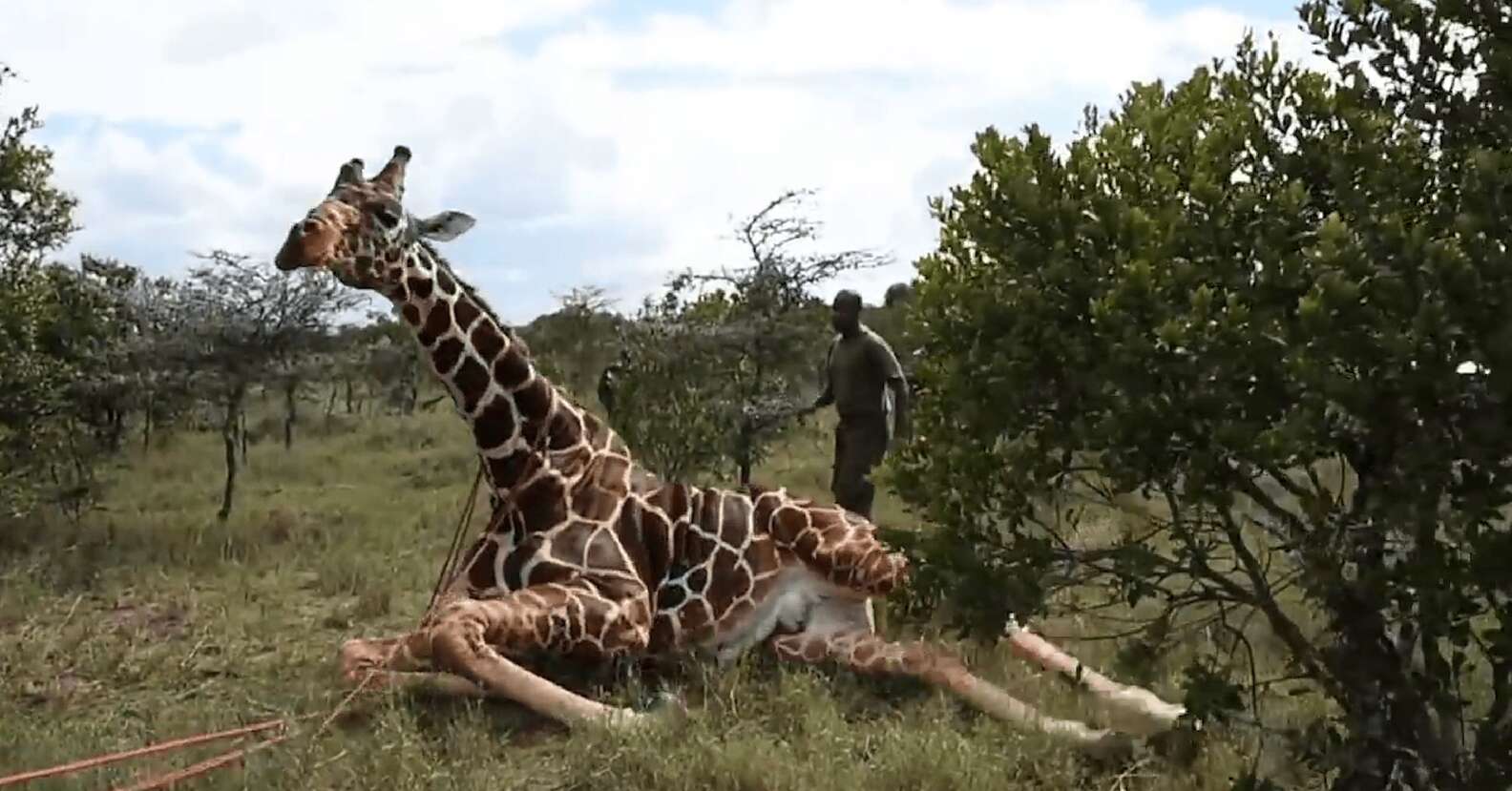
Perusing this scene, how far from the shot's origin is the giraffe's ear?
279 inches

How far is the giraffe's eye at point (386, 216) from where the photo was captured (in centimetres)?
684

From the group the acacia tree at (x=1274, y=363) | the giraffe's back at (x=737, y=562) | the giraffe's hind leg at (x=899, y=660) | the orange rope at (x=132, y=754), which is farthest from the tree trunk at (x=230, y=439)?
the acacia tree at (x=1274, y=363)

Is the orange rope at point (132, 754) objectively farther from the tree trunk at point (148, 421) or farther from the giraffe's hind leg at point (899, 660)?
the tree trunk at point (148, 421)

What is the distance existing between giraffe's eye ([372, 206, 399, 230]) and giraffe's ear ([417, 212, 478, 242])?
0.56 feet

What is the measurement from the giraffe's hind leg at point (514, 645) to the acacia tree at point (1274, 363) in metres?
2.52

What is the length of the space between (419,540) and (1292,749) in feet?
28.3

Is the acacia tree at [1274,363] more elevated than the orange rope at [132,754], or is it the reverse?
the acacia tree at [1274,363]

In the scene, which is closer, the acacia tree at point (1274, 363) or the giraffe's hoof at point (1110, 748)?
the acacia tree at point (1274, 363)

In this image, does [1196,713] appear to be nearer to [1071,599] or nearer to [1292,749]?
[1292,749]

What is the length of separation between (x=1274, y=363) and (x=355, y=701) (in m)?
4.12

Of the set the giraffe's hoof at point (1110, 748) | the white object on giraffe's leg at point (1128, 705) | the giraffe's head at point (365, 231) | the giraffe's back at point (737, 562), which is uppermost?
the giraffe's head at point (365, 231)

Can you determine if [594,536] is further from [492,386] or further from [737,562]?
[492,386]

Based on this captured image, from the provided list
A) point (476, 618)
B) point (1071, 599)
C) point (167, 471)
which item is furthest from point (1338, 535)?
point (167, 471)

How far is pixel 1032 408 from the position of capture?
11.7 feet
